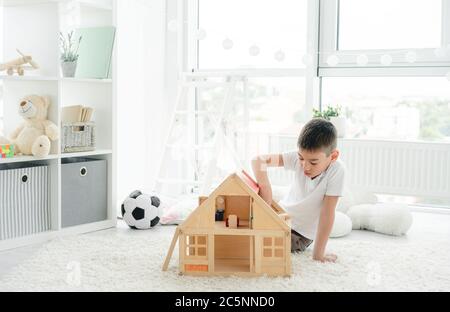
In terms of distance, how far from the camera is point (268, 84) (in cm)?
410

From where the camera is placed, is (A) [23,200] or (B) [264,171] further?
(A) [23,200]

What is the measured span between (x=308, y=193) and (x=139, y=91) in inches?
65.5

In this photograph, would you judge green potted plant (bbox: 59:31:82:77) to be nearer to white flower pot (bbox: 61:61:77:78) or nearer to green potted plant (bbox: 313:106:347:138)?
white flower pot (bbox: 61:61:77:78)

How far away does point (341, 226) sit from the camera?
281cm

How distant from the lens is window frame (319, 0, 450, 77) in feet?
12.0

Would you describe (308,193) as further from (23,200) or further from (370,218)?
(23,200)

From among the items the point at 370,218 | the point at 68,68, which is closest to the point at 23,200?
A: the point at 68,68

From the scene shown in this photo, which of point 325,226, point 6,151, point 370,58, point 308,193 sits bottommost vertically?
point 325,226

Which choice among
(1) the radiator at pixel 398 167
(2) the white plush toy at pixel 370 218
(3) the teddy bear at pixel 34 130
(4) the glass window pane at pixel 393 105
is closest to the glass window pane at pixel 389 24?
(4) the glass window pane at pixel 393 105

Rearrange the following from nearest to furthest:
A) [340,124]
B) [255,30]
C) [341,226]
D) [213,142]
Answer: [341,226]
[213,142]
[340,124]
[255,30]

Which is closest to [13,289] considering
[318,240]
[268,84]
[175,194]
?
[318,240]

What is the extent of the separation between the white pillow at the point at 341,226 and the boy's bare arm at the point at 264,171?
553mm

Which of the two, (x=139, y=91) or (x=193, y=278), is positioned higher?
(x=139, y=91)
